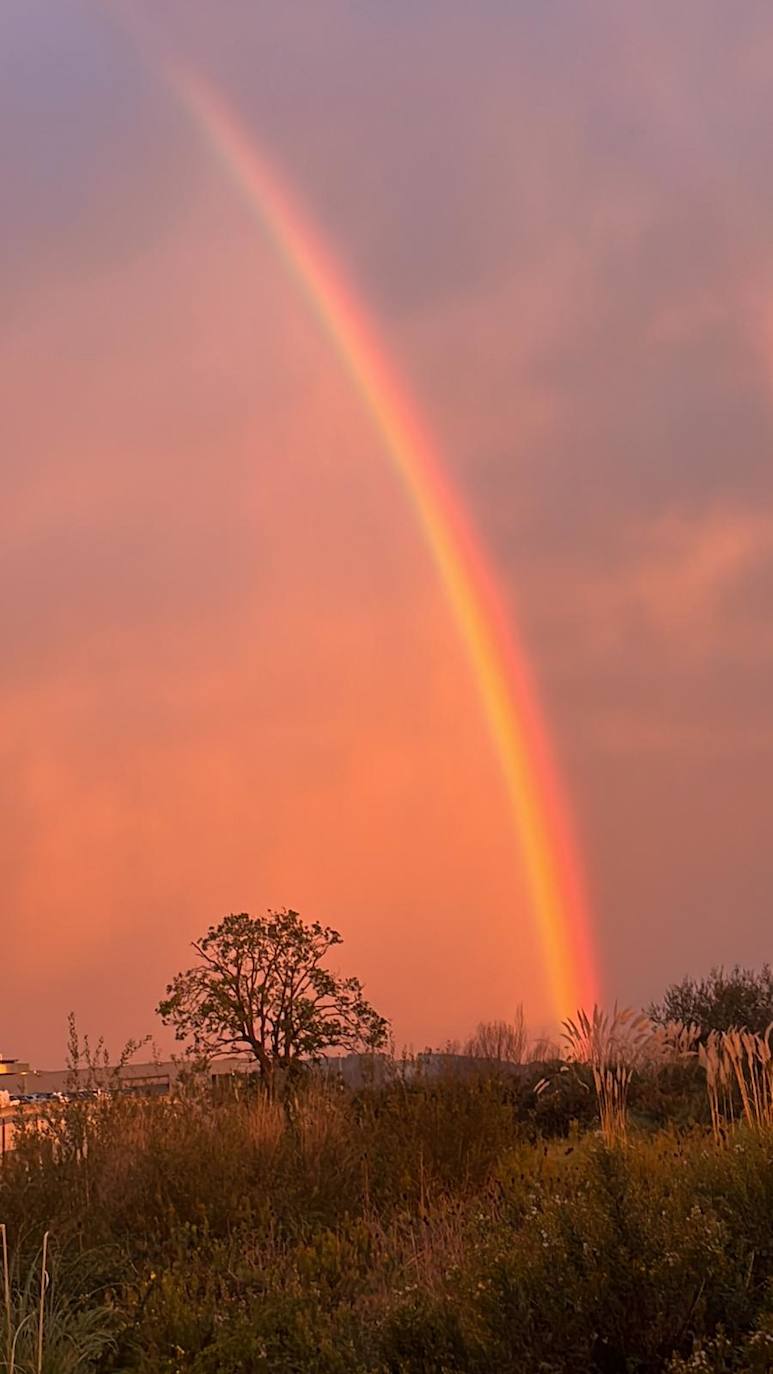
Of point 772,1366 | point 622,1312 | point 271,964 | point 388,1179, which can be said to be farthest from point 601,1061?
point 271,964

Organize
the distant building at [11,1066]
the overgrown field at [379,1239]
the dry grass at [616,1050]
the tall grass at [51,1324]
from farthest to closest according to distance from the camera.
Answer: the distant building at [11,1066] → the dry grass at [616,1050] → the tall grass at [51,1324] → the overgrown field at [379,1239]

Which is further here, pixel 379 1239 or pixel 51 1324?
pixel 379 1239

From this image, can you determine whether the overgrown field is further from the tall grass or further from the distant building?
the distant building

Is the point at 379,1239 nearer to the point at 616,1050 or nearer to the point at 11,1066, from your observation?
the point at 616,1050

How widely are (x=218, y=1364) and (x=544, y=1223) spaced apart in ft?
5.41

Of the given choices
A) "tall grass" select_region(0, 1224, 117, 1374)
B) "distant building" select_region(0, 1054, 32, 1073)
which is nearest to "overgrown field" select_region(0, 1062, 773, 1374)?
"tall grass" select_region(0, 1224, 117, 1374)

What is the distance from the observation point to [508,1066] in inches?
743

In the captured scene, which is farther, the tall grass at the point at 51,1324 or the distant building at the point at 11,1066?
the distant building at the point at 11,1066

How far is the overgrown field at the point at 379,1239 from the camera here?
227 inches

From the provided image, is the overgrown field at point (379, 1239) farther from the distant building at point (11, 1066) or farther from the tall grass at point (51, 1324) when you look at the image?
the distant building at point (11, 1066)

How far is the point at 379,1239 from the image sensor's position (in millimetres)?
9195

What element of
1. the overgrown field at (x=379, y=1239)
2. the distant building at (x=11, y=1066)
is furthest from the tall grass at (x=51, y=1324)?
the distant building at (x=11, y=1066)

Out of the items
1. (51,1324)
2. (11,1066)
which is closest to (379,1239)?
(51,1324)

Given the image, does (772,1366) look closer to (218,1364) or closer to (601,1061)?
(218,1364)
